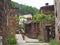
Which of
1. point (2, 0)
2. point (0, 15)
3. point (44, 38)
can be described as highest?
point (2, 0)

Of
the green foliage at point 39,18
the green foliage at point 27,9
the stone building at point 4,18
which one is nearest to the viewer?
the stone building at point 4,18

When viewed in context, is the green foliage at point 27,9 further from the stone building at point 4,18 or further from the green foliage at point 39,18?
the stone building at point 4,18

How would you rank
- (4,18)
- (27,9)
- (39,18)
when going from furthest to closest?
(27,9)
(39,18)
(4,18)

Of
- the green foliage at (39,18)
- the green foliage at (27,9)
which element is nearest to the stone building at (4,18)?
the green foliage at (39,18)

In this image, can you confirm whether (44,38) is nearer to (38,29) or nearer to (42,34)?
(42,34)

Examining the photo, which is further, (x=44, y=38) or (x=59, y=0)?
(x=44, y=38)

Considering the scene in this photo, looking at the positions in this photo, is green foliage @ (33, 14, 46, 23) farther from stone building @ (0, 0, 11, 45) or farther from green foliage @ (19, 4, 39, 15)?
green foliage @ (19, 4, 39, 15)

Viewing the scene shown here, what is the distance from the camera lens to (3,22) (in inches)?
371

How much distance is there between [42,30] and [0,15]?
760 inches

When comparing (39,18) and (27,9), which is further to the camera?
(27,9)

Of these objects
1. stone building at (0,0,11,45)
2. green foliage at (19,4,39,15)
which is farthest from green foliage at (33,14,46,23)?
green foliage at (19,4,39,15)

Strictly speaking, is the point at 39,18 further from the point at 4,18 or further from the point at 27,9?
the point at 27,9

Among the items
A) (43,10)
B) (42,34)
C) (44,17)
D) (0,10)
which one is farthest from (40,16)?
(0,10)

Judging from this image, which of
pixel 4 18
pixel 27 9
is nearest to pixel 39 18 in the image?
pixel 4 18
